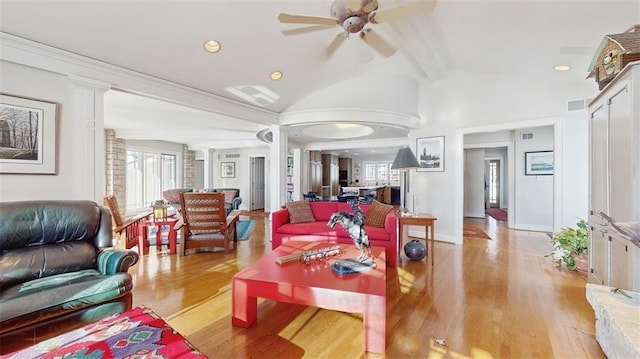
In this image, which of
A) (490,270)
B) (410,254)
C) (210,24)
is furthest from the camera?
(410,254)

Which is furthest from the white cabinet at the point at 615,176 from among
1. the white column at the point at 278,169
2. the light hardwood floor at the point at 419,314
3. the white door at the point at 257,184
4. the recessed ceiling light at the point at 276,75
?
the white door at the point at 257,184

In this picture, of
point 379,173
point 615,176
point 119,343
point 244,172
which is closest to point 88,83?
point 119,343

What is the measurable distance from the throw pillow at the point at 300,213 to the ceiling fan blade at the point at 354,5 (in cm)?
317

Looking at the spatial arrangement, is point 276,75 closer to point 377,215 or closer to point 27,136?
point 377,215

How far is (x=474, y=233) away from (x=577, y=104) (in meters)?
3.08

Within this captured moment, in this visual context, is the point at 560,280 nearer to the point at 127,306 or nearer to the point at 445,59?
the point at 445,59

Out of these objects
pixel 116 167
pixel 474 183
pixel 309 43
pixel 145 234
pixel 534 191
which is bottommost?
pixel 145 234

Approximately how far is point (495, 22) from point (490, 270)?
2969 mm

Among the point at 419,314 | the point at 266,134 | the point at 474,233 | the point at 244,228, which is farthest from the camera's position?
the point at 266,134

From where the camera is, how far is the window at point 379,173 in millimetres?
13422

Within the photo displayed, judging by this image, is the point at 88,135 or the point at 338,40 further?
the point at 88,135

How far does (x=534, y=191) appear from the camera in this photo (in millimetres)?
6770

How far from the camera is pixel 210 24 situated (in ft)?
9.72

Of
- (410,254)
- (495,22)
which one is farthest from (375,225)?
(495,22)
